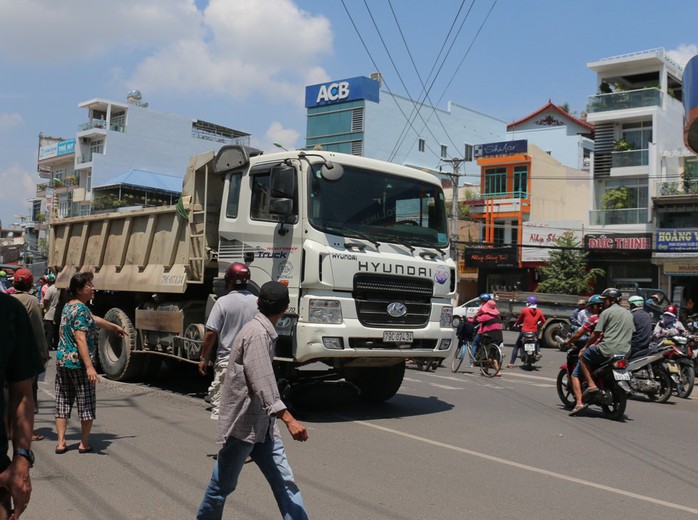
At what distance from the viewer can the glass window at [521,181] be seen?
4394 centimetres

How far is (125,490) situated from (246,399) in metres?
2.11

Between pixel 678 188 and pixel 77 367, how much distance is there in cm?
3456

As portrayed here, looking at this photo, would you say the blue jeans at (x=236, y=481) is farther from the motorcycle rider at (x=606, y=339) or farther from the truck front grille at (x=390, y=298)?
the motorcycle rider at (x=606, y=339)

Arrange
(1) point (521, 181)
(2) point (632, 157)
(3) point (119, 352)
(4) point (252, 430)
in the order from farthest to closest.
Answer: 1. (1) point (521, 181)
2. (2) point (632, 157)
3. (3) point (119, 352)
4. (4) point (252, 430)

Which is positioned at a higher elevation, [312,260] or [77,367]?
[312,260]

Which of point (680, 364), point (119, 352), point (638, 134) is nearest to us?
point (119, 352)

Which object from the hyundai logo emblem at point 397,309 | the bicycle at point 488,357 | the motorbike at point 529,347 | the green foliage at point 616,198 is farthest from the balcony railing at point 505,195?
the hyundai logo emblem at point 397,309

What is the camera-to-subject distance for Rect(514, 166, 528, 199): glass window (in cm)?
4394

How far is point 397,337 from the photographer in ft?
28.5

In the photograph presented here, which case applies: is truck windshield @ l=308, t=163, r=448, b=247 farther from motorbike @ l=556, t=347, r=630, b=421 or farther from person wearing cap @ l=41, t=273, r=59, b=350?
person wearing cap @ l=41, t=273, r=59, b=350

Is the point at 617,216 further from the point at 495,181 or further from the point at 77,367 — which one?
the point at 77,367

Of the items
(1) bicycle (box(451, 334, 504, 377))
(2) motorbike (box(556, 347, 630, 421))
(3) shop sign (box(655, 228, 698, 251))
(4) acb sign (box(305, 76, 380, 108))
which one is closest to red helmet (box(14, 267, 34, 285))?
(2) motorbike (box(556, 347, 630, 421))

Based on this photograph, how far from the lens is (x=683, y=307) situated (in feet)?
Answer: 107

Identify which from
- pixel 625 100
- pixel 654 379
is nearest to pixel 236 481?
pixel 654 379
